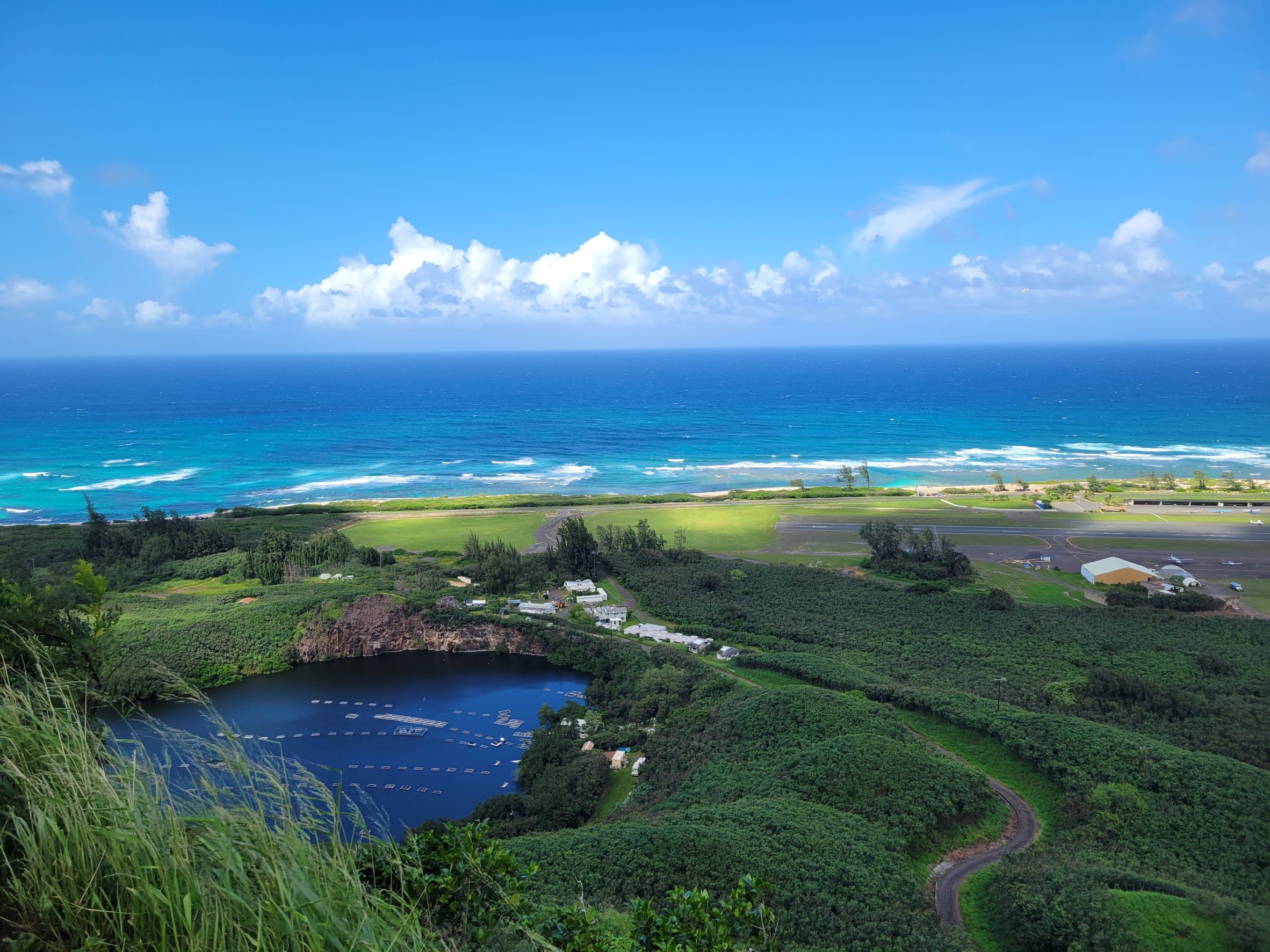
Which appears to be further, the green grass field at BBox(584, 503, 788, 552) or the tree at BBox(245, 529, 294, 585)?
the green grass field at BBox(584, 503, 788, 552)

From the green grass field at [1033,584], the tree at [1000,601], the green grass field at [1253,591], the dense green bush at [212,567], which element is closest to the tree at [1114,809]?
the tree at [1000,601]

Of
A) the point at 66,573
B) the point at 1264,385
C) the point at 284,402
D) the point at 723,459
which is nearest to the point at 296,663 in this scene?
the point at 66,573

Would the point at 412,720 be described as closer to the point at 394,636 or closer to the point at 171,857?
the point at 394,636

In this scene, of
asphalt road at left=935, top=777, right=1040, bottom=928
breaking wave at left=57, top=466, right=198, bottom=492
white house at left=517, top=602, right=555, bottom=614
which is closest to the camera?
asphalt road at left=935, top=777, right=1040, bottom=928

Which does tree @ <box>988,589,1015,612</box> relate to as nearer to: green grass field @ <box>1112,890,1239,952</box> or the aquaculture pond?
the aquaculture pond

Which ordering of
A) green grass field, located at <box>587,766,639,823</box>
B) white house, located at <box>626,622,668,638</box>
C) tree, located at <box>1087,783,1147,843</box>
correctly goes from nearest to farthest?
tree, located at <box>1087,783,1147,843</box> → green grass field, located at <box>587,766,639,823</box> → white house, located at <box>626,622,668,638</box>

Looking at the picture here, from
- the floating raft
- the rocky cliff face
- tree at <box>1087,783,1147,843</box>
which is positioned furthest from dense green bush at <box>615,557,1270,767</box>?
the floating raft

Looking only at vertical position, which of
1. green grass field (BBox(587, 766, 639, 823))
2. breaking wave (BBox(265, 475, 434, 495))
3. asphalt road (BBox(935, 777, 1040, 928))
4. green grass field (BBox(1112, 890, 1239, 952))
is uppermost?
breaking wave (BBox(265, 475, 434, 495))

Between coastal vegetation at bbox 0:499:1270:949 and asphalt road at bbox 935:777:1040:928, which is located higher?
coastal vegetation at bbox 0:499:1270:949

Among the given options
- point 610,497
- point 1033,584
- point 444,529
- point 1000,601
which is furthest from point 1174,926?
point 610,497
